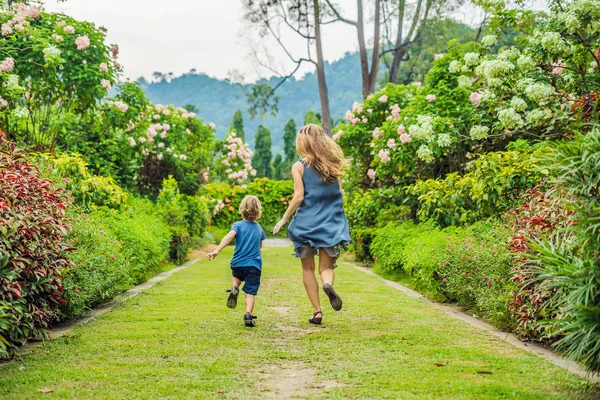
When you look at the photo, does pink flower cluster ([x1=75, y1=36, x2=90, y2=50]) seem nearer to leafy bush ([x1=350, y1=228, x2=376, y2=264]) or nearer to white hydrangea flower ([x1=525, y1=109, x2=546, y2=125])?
leafy bush ([x1=350, y1=228, x2=376, y2=264])

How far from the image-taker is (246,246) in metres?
6.48

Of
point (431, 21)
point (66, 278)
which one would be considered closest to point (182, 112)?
point (431, 21)

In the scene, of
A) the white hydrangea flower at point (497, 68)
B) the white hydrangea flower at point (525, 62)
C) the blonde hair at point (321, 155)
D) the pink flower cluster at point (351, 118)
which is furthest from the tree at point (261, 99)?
the blonde hair at point (321, 155)

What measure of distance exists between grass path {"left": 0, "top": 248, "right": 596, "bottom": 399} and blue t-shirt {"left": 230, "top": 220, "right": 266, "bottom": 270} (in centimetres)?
60

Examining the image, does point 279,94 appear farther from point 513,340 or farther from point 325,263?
point 513,340

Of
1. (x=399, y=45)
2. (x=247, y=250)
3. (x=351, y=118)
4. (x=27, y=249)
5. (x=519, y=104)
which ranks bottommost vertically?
(x=247, y=250)

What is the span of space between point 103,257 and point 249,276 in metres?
1.64

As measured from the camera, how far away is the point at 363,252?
1482cm

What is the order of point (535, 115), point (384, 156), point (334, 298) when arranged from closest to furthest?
1. point (334, 298)
2. point (535, 115)
3. point (384, 156)

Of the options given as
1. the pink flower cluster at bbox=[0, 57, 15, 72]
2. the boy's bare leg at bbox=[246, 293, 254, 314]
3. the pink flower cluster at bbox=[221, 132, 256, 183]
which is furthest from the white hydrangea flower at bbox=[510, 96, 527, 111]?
the pink flower cluster at bbox=[221, 132, 256, 183]

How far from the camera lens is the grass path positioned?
368 centimetres

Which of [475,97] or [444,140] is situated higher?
[475,97]

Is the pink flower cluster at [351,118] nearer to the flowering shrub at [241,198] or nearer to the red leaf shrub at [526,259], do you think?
the flowering shrub at [241,198]

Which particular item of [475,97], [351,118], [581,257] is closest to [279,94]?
[351,118]
